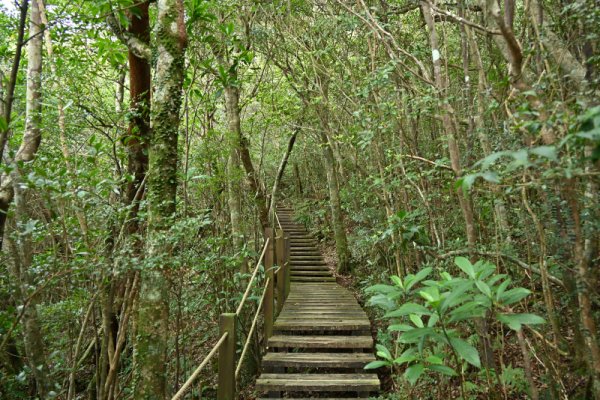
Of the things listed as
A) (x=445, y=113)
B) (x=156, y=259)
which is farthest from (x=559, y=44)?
(x=156, y=259)

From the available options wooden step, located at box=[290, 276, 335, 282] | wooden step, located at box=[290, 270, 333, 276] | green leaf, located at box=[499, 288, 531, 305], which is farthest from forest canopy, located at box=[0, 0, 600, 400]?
wooden step, located at box=[290, 270, 333, 276]

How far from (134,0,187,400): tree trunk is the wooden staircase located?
1.82 metres

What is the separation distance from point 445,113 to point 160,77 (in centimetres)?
231

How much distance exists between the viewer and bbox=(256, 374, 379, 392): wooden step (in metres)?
3.82

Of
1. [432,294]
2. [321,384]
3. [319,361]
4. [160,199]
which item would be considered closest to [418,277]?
[432,294]

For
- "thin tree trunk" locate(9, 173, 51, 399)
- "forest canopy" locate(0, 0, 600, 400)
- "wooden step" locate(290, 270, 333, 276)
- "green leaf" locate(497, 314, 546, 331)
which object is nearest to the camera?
"green leaf" locate(497, 314, 546, 331)

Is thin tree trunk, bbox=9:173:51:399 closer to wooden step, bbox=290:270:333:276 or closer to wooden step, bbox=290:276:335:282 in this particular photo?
wooden step, bbox=290:276:335:282

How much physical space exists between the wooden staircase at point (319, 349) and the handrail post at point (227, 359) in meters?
1.28

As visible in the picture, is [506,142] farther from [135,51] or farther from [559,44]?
[135,51]

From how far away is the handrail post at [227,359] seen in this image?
8.74 ft

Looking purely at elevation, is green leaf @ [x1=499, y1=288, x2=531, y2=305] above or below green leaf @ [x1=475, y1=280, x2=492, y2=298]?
below

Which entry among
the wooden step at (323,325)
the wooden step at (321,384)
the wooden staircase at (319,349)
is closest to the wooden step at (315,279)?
the wooden staircase at (319,349)

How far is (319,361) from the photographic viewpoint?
4.39 metres

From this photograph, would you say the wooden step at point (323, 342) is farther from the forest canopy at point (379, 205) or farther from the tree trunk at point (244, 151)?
the tree trunk at point (244, 151)
